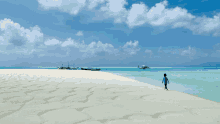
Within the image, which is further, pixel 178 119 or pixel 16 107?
pixel 16 107

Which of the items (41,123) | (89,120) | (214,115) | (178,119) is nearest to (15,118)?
(41,123)

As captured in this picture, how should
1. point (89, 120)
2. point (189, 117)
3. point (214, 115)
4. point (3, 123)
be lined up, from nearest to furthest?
point (3, 123) → point (89, 120) → point (189, 117) → point (214, 115)

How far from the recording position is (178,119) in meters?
2.55

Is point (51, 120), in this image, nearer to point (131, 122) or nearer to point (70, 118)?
point (70, 118)

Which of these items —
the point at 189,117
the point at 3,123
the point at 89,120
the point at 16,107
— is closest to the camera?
the point at 3,123

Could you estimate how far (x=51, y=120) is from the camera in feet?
7.88

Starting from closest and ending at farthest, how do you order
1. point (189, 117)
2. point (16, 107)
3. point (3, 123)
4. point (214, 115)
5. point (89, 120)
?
point (3, 123), point (89, 120), point (189, 117), point (214, 115), point (16, 107)

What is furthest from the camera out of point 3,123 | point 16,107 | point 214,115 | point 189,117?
point 16,107

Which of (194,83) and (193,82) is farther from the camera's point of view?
(193,82)

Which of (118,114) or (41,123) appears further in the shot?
(118,114)

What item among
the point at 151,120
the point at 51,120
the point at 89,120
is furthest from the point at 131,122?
the point at 51,120

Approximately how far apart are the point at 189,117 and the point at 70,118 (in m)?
2.26

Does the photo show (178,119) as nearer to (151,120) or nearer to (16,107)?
(151,120)

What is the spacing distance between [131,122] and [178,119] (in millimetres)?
912
